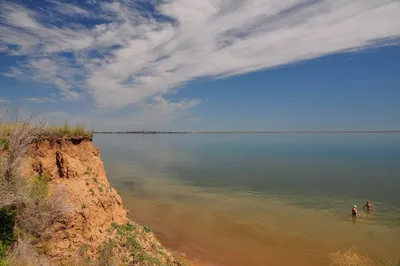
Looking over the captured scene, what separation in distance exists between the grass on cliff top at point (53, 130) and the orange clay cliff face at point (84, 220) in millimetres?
302

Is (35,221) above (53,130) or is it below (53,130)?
below

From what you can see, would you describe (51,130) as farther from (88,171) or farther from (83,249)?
(83,249)

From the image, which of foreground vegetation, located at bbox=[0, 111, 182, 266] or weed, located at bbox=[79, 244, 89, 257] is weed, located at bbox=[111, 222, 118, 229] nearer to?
foreground vegetation, located at bbox=[0, 111, 182, 266]

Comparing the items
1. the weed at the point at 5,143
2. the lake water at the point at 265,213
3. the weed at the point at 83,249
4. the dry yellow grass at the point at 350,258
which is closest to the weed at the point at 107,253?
the weed at the point at 83,249

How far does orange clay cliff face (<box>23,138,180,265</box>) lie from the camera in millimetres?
10508

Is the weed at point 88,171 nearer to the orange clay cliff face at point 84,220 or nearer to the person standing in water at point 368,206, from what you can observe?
the orange clay cliff face at point 84,220

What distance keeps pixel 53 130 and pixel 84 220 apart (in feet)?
14.5

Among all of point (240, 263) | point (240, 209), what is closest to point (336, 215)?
point (240, 209)

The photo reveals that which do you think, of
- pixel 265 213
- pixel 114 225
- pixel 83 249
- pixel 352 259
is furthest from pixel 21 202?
pixel 265 213

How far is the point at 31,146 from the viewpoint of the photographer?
11.8 m

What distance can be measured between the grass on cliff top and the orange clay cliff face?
→ 30 cm

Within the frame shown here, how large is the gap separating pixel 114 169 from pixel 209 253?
117 ft

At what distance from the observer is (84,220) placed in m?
11.4

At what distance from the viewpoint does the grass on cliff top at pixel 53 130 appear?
11.2m
